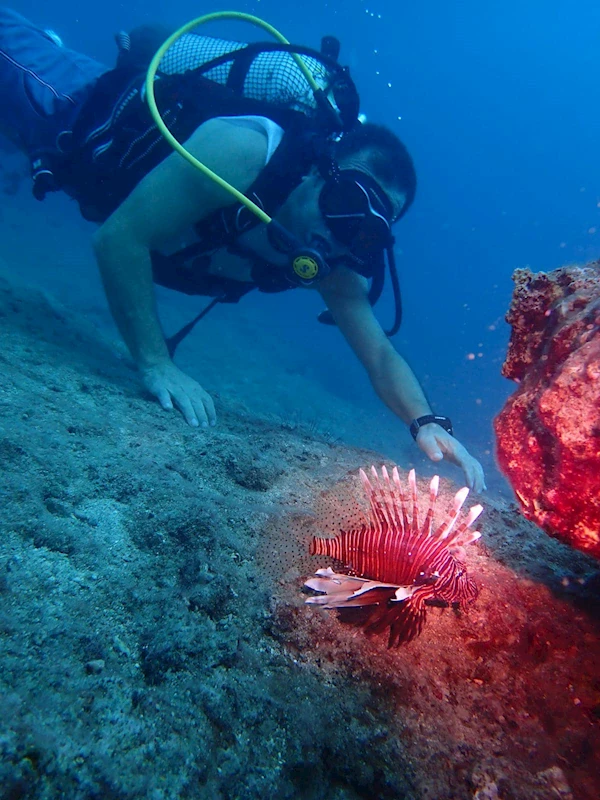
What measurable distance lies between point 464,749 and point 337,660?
0.42 m

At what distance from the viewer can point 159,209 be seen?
10.0 feet

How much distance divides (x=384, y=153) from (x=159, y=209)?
2.03 metres

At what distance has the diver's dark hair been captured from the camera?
3533mm

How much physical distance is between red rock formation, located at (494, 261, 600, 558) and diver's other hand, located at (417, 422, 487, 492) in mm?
1271

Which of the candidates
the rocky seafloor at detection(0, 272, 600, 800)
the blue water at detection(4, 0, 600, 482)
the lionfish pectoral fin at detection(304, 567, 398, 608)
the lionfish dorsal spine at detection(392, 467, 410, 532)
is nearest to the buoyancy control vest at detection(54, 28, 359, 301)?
the rocky seafloor at detection(0, 272, 600, 800)

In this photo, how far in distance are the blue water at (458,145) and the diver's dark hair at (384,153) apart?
15.1 m

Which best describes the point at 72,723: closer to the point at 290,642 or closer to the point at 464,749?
the point at 290,642

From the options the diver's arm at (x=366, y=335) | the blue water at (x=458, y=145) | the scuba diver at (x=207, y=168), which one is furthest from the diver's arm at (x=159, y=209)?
the blue water at (x=458, y=145)

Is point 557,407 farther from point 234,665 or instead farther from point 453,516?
point 234,665

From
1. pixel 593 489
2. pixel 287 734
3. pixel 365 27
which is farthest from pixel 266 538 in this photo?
pixel 365 27

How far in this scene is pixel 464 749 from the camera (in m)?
1.13

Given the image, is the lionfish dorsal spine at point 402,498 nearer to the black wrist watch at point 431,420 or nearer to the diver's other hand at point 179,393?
the diver's other hand at point 179,393

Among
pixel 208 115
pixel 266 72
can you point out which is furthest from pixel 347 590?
pixel 266 72

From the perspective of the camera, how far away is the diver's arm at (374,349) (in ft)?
12.8
